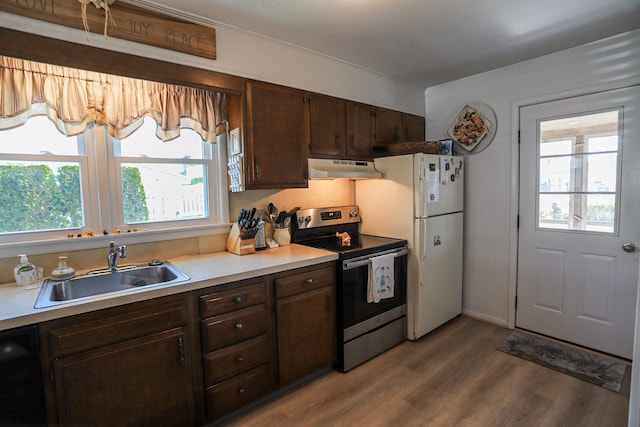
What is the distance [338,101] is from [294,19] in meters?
0.81

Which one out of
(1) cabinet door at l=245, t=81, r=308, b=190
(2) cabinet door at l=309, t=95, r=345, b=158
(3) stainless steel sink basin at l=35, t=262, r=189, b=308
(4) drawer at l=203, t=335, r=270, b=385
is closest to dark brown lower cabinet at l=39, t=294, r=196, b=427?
(4) drawer at l=203, t=335, r=270, b=385

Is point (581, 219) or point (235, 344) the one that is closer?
point (235, 344)

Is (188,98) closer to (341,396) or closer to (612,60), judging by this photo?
(341,396)

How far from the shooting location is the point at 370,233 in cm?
310

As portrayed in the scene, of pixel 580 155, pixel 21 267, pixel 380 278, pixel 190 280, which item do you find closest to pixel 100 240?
pixel 21 267

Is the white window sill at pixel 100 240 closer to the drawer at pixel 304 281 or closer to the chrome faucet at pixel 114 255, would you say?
the chrome faucet at pixel 114 255

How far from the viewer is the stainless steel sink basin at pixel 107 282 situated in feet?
5.59

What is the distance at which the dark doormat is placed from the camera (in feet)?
7.39

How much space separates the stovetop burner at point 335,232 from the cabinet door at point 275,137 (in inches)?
16.8

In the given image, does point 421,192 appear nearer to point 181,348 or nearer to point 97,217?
point 181,348

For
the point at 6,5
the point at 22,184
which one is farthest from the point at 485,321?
the point at 6,5

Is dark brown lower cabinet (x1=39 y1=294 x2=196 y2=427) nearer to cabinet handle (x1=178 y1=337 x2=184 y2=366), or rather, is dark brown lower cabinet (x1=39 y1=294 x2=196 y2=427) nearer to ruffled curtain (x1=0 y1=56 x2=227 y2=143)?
cabinet handle (x1=178 y1=337 x2=184 y2=366)

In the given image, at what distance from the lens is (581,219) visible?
103 inches

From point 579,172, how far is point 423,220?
129cm
